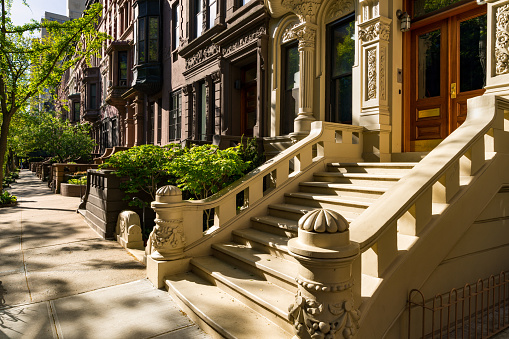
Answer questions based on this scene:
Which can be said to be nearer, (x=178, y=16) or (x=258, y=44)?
(x=258, y=44)

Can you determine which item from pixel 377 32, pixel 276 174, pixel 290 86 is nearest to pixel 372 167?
pixel 276 174

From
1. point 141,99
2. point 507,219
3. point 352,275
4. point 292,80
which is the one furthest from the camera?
point 141,99

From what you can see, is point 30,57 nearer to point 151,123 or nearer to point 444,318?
point 151,123

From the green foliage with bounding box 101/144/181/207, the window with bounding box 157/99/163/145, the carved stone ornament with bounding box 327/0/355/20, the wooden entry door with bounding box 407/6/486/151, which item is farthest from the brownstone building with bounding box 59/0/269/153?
the wooden entry door with bounding box 407/6/486/151

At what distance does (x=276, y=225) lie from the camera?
5328 millimetres

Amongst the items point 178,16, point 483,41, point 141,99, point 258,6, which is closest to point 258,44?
point 258,6

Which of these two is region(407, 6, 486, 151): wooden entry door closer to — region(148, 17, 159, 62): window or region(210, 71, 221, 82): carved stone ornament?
region(210, 71, 221, 82): carved stone ornament

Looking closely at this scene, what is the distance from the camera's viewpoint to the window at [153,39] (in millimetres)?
17734

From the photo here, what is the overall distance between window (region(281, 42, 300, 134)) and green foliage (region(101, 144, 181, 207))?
373 centimetres

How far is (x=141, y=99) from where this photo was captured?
20.3 m

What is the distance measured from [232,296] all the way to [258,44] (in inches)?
317

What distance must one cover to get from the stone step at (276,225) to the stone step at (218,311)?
1.31m

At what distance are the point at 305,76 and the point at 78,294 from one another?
686 centimetres

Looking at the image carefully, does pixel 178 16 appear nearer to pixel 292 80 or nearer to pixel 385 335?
pixel 292 80
